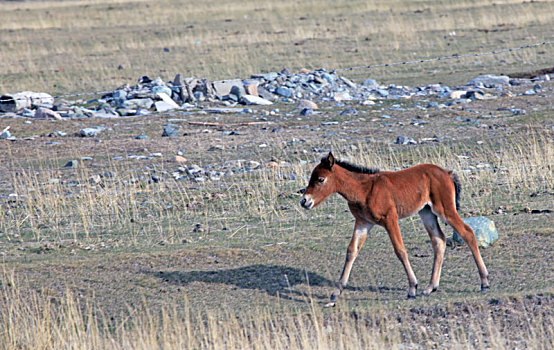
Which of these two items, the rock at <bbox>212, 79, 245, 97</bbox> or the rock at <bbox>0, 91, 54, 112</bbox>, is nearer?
the rock at <bbox>0, 91, 54, 112</bbox>

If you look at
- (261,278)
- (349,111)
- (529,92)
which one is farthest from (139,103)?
(261,278)

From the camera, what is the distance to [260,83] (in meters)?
24.6

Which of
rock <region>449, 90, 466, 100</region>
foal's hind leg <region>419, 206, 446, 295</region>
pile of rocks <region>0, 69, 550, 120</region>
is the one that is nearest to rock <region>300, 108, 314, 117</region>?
pile of rocks <region>0, 69, 550, 120</region>

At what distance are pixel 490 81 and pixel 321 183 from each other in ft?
59.5

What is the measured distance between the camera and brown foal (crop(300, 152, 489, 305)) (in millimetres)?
7473

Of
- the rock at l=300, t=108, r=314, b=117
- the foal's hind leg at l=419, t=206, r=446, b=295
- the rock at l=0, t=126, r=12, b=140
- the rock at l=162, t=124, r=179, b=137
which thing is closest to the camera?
the foal's hind leg at l=419, t=206, r=446, b=295

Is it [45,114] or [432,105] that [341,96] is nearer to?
[432,105]

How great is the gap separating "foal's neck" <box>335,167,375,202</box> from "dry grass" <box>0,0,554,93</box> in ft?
61.1

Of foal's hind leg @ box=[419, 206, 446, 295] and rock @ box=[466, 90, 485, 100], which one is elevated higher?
rock @ box=[466, 90, 485, 100]

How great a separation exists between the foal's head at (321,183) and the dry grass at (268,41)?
1881 centimetres

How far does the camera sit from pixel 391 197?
7508 millimetres

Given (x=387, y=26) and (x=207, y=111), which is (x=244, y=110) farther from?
(x=387, y=26)

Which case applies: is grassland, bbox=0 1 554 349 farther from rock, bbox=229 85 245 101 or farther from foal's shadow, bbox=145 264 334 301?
rock, bbox=229 85 245 101

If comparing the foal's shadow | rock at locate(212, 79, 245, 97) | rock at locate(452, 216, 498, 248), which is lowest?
the foal's shadow
